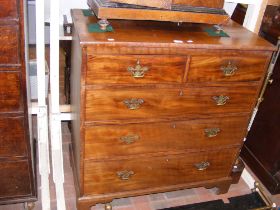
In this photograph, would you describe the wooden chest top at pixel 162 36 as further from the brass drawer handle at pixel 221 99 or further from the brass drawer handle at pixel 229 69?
the brass drawer handle at pixel 221 99

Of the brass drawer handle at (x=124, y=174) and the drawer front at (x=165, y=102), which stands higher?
the drawer front at (x=165, y=102)

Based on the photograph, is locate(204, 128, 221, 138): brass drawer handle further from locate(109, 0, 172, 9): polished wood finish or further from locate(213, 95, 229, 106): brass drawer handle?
locate(109, 0, 172, 9): polished wood finish

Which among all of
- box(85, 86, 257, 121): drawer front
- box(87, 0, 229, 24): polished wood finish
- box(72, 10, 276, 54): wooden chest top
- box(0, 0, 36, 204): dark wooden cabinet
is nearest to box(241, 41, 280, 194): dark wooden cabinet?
box(85, 86, 257, 121): drawer front

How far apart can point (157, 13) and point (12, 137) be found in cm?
99

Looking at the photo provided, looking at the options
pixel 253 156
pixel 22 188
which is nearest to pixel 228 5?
pixel 253 156

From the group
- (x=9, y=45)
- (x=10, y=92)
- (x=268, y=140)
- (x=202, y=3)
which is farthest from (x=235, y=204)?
(x=9, y=45)

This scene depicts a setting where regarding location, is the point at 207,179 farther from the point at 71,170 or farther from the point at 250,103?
the point at 71,170

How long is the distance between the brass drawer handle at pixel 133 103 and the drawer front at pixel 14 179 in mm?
674

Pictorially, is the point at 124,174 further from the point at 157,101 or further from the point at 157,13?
the point at 157,13

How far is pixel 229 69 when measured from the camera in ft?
5.68

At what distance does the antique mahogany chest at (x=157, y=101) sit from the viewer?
1.57 meters

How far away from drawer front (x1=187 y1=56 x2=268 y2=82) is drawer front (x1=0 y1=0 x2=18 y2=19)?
2.86ft

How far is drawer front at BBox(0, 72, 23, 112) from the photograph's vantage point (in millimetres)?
1512

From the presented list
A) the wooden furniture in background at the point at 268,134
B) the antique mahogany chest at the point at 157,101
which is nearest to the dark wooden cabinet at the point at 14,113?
the antique mahogany chest at the point at 157,101
